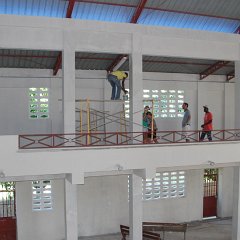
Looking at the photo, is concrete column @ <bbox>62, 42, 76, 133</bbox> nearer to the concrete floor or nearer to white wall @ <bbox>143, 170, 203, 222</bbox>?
the concrete floor

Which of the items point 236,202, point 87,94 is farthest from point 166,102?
point 236,202

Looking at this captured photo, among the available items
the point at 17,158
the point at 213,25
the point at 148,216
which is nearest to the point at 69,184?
the point at 17,158

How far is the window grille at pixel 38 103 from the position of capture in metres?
15.1

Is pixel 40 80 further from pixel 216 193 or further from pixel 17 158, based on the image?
pixel 216 193

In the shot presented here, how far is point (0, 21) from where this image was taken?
1071 centimetres

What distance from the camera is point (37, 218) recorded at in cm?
1512

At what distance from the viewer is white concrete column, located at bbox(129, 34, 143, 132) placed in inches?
460

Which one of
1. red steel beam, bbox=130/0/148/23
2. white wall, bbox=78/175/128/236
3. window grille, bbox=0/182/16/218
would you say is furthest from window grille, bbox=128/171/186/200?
red steel beam, bbox=130/0/148/23

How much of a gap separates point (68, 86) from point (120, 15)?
3.83 meters

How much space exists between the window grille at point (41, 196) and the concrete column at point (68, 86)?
Answer: 536 cm

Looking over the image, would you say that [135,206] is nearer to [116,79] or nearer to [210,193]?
[116,79]

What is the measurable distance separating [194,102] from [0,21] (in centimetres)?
1076

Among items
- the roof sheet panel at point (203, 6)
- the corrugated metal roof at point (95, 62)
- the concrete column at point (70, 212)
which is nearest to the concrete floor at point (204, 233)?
the concrete column at point (70, 212)

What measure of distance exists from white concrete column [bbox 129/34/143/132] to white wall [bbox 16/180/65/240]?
233 inches
